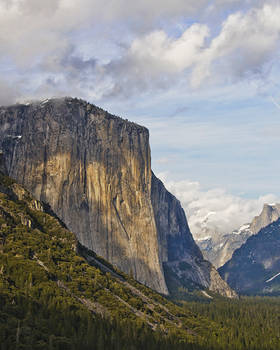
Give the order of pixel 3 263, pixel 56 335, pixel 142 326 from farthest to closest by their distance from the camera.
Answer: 1. pixel 142 326
2. pixel 3 263
3. pixel 56 335

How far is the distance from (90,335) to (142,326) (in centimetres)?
3959

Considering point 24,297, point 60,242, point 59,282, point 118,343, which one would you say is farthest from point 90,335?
point 60,242

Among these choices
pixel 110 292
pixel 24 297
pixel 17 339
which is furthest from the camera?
pixel 110 292

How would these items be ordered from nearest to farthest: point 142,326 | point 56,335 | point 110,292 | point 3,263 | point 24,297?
point 56,335 → point 24,297 → point 3,263 → point 142,326 → point 110,292

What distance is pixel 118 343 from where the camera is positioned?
5335 inches

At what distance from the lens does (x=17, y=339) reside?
112m

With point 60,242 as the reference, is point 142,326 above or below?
below

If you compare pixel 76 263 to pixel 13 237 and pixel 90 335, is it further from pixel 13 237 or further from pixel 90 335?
pixel 90 335

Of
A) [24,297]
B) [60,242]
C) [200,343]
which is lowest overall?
[200,343]

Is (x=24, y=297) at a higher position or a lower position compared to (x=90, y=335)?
higher

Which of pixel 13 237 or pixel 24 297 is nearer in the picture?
pixel 24 297

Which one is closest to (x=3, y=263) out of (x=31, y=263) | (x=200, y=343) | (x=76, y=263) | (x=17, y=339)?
(x=31, y=263)

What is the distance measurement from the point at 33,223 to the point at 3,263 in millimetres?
37167

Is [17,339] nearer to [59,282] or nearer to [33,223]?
[59,282]
